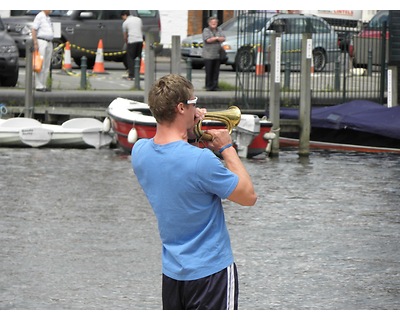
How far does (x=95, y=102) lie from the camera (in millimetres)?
21000

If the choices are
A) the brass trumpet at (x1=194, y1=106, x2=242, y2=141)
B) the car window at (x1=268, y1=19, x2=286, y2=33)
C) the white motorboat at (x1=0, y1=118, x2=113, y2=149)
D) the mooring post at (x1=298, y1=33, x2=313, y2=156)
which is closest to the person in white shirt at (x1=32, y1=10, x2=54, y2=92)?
the white motorboat at (x1=0, y1=118, x2=113, y2=149)

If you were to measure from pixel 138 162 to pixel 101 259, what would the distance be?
4605 millimetres

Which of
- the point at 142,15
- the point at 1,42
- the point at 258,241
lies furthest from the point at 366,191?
the point at 142,15

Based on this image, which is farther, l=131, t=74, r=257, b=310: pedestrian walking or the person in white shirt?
the person in white shirt

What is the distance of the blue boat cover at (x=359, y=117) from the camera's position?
18.3 m

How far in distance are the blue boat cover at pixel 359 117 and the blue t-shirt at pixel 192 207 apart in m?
13.5

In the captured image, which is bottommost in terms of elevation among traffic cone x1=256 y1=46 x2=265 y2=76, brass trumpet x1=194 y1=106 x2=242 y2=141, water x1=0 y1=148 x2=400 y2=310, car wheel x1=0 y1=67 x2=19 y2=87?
water x1=0 y1=148 x2=400 y2=310

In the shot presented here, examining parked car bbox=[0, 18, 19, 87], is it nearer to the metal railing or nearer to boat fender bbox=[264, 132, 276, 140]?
the metal railing

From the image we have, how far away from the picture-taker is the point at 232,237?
35.7 feet

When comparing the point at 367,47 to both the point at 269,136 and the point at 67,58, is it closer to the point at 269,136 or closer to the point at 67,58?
the point at 269,136

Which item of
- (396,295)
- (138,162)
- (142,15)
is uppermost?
(142,15)

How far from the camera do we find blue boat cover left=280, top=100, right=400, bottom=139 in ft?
59.9

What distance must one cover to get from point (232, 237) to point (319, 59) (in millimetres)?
12385

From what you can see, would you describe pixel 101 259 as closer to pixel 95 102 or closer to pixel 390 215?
pixel 390 215
